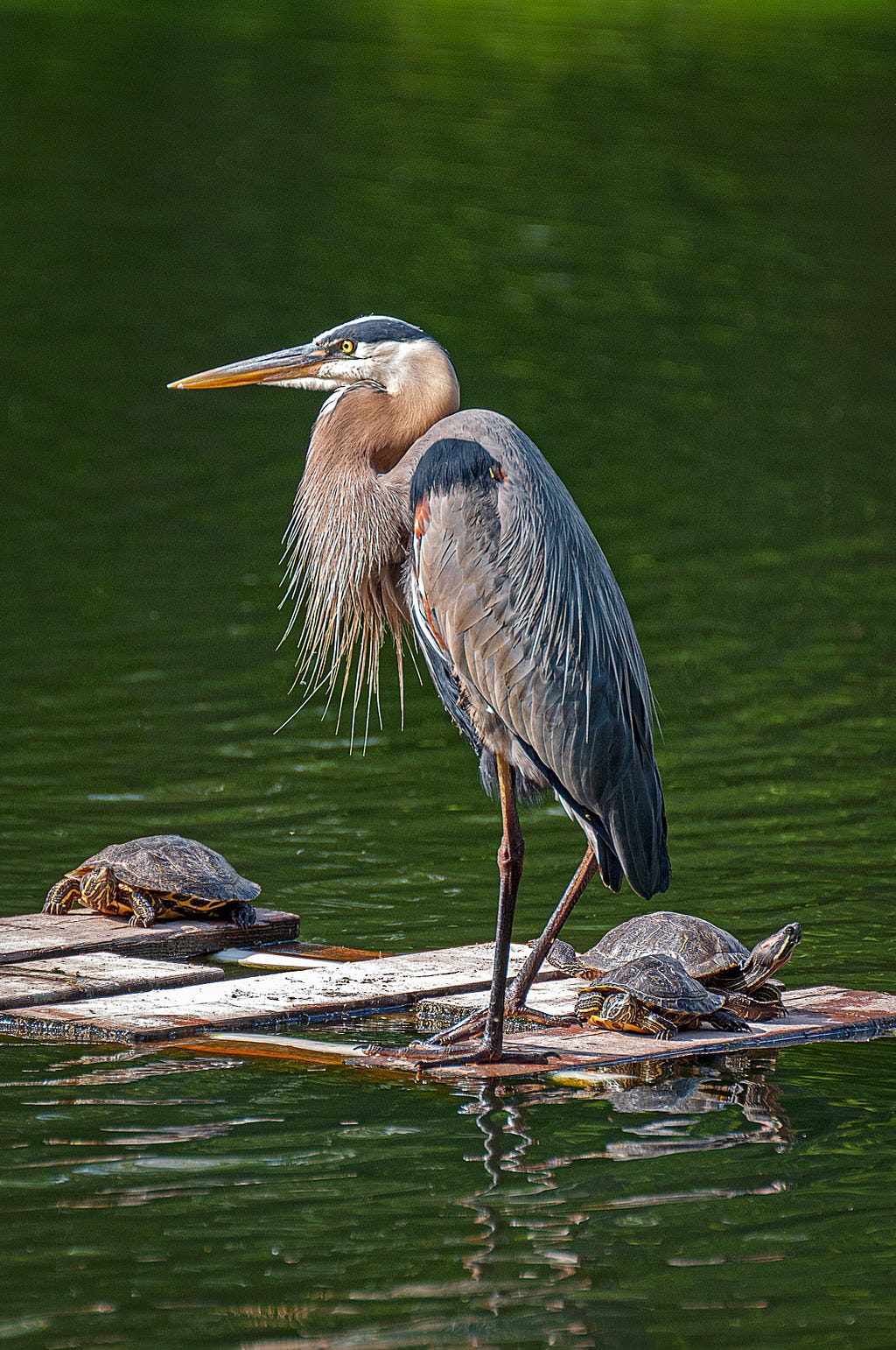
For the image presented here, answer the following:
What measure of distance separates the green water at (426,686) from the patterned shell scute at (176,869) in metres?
0.76

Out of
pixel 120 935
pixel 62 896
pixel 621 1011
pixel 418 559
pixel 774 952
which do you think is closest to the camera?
pixel 418 559

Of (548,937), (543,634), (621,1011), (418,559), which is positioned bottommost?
(621,1011)

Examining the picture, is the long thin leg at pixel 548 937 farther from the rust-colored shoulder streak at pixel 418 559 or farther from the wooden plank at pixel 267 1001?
the rust-colored shoulder streak at pixel 418 559

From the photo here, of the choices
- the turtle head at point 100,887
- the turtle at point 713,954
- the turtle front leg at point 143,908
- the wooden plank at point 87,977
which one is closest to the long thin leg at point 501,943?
the turtle at point 713,954

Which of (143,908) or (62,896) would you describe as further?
(62,896)

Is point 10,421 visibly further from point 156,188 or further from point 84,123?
point 84,123

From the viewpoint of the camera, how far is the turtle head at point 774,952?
308 inches

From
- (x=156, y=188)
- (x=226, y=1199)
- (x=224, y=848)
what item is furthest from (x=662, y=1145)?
(x=156, y=188)

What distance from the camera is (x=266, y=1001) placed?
7793mm

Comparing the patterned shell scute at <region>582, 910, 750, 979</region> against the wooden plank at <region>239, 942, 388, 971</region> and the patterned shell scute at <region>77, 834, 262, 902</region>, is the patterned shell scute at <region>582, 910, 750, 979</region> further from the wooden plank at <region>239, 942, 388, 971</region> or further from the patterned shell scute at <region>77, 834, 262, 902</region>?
the patterned shell scute at <region>77, 834, 262, 902</region>

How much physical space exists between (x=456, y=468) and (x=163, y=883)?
248 centimetres

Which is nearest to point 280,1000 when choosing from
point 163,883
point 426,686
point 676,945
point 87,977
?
point 87,977

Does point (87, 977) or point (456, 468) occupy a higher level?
point (456, 468)

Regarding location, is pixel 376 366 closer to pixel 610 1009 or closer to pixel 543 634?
pixel 543 634
